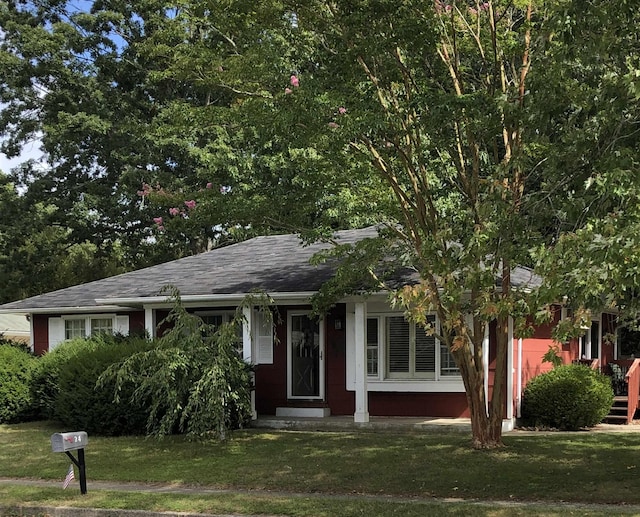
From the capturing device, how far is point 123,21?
3186 cm

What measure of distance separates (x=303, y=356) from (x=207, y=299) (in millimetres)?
2511

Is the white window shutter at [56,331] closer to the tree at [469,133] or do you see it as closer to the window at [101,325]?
the window at [101,325]

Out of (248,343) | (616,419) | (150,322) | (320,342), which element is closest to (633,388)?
(616,419)

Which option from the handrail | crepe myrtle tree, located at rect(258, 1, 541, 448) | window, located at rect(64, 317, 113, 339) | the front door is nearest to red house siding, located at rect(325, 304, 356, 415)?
the front door

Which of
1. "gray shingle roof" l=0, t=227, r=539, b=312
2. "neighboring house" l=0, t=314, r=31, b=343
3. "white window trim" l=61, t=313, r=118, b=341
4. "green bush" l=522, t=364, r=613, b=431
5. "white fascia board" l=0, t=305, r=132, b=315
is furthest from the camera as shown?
"neighboring house" l=0, t=314, r=31, b=343

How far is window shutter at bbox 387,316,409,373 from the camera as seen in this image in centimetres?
1593

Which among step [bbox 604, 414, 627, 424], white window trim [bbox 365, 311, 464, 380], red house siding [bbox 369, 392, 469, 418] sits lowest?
step [bbox 604, 414, 627, 424]

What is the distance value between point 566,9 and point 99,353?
1122 cm

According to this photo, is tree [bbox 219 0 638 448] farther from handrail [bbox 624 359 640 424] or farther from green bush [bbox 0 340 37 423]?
green bush [bbox 0 340 37 423]

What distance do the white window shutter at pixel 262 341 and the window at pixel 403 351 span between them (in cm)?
235

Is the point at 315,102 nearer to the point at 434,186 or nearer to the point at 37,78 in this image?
the point at 434,186

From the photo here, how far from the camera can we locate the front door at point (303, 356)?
55.0 ft

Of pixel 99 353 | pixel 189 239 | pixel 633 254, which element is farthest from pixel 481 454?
pixel 189 239

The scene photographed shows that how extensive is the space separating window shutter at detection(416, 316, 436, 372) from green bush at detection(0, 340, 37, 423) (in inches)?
344
